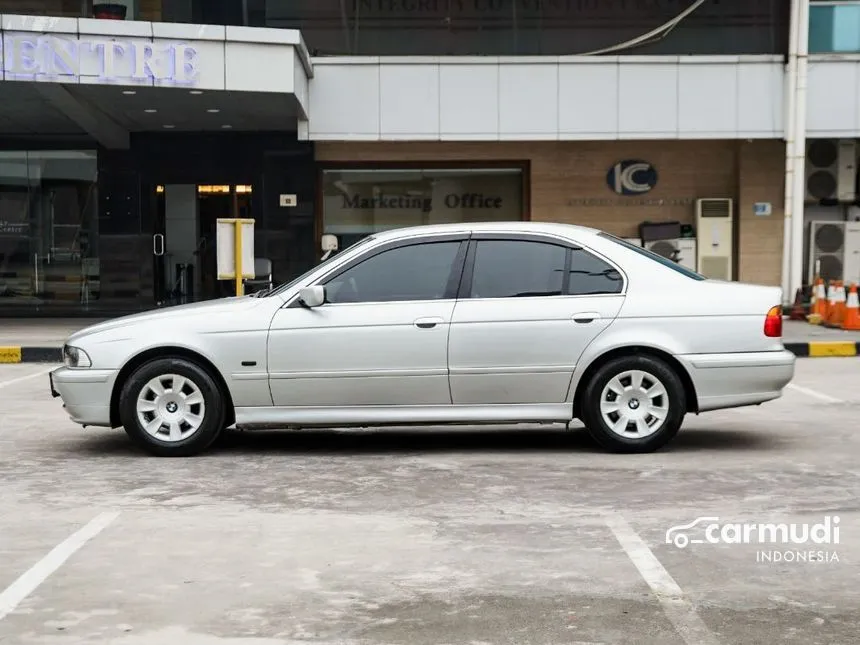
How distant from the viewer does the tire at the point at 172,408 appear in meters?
8.66

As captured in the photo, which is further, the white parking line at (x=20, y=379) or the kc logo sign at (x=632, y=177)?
the kc logo sign at (x=632, y=177)

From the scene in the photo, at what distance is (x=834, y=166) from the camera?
24172mm

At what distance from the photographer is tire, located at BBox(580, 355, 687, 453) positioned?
338 inches

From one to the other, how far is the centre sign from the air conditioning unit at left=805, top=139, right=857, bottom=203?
38.7 feet

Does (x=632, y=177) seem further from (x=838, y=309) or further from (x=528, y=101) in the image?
(x=838, y=309)

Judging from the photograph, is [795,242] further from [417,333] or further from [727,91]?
[417,333]

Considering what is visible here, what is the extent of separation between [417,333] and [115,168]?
17.2 m

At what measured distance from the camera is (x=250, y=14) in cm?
2202

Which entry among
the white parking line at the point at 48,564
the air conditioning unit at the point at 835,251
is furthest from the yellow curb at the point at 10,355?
the air conditioning unit at the point at 835,251

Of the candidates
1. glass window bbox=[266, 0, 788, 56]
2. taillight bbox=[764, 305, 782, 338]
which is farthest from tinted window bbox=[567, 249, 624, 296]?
glass window bbox=[266, 0, 788, 56]

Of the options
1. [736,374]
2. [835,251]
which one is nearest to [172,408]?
[736,374]

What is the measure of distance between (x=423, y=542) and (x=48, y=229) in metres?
20.1

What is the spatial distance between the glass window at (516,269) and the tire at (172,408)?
1.92 m

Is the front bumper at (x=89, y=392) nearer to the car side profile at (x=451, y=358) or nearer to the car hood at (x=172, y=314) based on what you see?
the car side profile at (x=451, y=358)
